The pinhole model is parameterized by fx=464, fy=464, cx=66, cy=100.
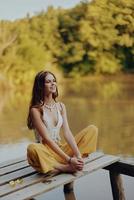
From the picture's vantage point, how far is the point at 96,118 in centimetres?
850

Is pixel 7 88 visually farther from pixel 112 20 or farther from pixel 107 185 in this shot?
pixel 107 185

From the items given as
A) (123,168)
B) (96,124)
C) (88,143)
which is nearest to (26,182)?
(88,143)

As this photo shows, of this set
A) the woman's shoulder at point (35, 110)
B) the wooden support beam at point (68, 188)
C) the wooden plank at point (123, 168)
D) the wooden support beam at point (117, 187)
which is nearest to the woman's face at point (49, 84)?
the woman's shoulder at point (35, 110)

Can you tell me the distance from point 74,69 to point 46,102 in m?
18.2

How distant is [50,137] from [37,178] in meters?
0.31

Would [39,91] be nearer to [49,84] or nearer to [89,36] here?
[49,84]

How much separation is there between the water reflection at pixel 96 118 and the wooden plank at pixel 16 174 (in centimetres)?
265

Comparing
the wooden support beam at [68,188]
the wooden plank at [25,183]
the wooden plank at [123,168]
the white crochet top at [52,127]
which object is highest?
the white crochet top at [52,127]

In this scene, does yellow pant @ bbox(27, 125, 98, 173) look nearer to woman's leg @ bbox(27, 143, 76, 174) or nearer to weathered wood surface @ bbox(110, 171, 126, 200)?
woman's leg @ bbox(27, 143, 76, 174)

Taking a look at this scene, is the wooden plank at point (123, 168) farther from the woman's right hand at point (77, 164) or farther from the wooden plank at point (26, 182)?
the wooden plank at point (26, 182)

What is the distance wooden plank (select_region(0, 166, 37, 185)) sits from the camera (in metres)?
2.80

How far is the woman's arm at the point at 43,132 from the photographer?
2.90 metres

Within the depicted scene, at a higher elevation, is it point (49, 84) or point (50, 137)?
point (49, 84)

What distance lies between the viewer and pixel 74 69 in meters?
21.1
